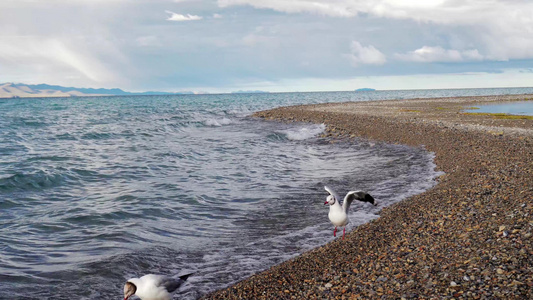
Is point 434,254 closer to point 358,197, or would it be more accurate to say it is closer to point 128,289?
point 358,197

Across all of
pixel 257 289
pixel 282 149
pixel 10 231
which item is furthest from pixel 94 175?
pixel 257 289

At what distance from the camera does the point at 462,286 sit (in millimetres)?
6527

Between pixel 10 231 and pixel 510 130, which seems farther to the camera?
pixel 510 130

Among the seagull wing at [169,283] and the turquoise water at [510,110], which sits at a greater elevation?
the turquoise water at [510,110]

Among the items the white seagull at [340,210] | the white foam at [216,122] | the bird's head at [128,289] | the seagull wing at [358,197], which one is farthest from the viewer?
the white foam at [216,122]

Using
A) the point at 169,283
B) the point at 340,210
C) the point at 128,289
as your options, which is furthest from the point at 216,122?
the point at 128,289

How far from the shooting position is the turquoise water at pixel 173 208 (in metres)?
9.31

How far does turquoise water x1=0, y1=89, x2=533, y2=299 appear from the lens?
30.6ft

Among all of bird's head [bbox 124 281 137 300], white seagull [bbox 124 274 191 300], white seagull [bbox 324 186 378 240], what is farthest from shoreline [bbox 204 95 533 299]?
bird's head [bbox 124 281 137 300]

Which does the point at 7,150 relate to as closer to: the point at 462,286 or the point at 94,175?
the point at 94,175

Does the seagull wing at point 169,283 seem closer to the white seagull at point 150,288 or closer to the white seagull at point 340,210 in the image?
the white seagull at point 150,288

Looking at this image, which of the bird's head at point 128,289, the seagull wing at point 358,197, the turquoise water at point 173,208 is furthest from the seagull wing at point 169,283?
the seagull wing at point 358,197

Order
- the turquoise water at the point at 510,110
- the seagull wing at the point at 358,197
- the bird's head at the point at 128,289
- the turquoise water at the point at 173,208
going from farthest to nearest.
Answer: the turquoise water at the point at 510,110 < the seagull wing at the point at 358,197 < the turquoise water at the point at 173,208 < the bird's head at the point at 128,289

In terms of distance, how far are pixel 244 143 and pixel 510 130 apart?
57.7 feet
